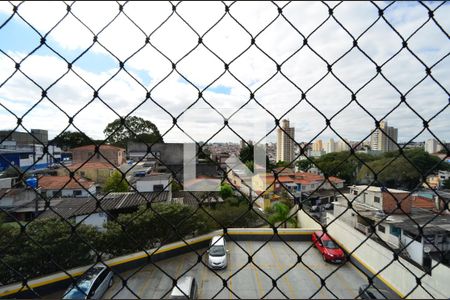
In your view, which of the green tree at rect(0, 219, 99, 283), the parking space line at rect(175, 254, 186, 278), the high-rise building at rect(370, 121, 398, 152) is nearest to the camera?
the high-rise building at rect(370, 121, 398, 152)

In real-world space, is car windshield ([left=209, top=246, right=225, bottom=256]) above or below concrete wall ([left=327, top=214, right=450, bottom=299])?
below

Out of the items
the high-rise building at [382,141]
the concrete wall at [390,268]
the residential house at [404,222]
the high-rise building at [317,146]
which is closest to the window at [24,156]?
the high-rise building at [317,146]

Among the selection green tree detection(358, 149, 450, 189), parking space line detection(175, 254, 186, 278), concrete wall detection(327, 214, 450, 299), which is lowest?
parking space line detection(175, 254, 186, 278)

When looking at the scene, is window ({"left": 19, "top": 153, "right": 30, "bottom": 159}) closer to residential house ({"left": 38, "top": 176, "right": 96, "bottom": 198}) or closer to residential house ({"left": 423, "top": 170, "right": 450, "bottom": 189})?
residential house ({"left": 38, "top": 176, "right": 96, "bottom": 198})

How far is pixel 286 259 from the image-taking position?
16.6ft

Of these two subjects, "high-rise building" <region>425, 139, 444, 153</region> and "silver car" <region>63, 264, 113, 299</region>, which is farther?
"silver car" <region>63, 264, 113, 299</region>

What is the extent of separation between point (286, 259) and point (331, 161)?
13.6 feet

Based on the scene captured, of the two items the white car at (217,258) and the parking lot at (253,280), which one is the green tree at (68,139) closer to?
the parking lot at (253,280)

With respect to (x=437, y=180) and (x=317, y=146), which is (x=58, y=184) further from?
(x=437, y=180)

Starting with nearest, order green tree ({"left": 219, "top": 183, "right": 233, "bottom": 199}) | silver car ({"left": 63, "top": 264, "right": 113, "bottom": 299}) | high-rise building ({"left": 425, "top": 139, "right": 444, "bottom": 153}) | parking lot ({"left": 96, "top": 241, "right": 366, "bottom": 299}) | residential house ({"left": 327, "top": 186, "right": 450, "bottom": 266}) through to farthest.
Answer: high-rise building ({"left": 425, "top": 139, "right": 444, "bottom": 153}) < silver car ({"left": 63, "top": 264, "right": 113, "bottom": 299}) < residential house ({"left": 327, "top": 186, "right": 450, "bottom": 266}) < parking lot ({"left": 96, "top": 241, "right": 366, "bottom": 299}) < green tree ({"left": 219, "top": 183, "right": 233, "bottom": 199})

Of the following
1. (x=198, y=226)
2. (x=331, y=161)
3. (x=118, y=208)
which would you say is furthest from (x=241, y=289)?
(x=331, y=161)

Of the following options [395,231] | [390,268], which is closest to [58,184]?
[390,268]

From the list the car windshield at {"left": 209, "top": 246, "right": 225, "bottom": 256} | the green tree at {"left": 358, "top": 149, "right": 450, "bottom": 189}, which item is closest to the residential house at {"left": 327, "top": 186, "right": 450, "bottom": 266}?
the green tree at {"left": 358, "top": 149, "right": 450, "bottom": 189}

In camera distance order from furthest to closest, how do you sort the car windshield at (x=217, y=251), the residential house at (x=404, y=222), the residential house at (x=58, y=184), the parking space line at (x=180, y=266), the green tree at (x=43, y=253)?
1. the car windshield at (x=217, y=251)
2. the parking space line at (x=180, y=266)
3. the green tree at (x=43, y=253)
4. the residential house at (x=404, y=222)
5. the residential house at (x=58, y=184)
